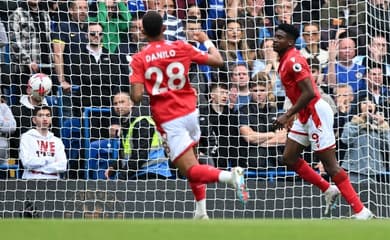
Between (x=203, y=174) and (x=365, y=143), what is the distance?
4251mm

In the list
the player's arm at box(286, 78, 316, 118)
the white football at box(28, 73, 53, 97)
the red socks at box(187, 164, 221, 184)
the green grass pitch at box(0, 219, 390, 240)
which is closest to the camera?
the green grass pitch at box(0, 219, 390, 240)

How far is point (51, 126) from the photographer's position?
1319cm

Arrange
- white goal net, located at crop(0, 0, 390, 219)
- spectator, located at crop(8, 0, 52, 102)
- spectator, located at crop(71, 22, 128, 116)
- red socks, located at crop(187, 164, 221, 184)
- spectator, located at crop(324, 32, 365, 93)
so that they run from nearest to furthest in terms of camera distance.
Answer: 1. red socks, located at crop(187, 164, 221, 184)
2. white goal net, located at crop(0, 0, 390, 219)
3. spectator, located at crop(324, 32, 365, 93)
4. spectator, located at crop(8, 0, 52, 102)
5. spectator, located at crop(71, 22, 128, 116)

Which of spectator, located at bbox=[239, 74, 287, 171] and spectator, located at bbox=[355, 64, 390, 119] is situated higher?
spectator, located at bbox=[355, 64, 390, 119]

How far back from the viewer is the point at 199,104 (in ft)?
43.4

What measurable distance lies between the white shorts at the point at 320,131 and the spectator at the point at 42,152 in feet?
11.7

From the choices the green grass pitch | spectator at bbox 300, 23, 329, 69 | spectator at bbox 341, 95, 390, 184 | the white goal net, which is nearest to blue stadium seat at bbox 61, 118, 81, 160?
the white goal net

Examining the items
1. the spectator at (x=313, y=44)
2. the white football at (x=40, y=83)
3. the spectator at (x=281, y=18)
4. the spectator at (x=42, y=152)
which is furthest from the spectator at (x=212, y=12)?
the spectator at (x=42, y=152)

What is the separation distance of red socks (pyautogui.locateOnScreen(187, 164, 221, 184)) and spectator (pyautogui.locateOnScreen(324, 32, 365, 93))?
4.62m

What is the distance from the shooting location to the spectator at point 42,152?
1278cm

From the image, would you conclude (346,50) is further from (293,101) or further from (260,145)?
(293,101)

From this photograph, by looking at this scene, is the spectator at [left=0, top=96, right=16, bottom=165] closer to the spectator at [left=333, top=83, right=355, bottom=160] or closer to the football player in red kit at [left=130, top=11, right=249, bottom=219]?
the spectator at [left=333, top=83, right=355, bottom=160]

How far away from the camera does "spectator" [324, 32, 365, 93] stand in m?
13.1

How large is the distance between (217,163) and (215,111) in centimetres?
67
